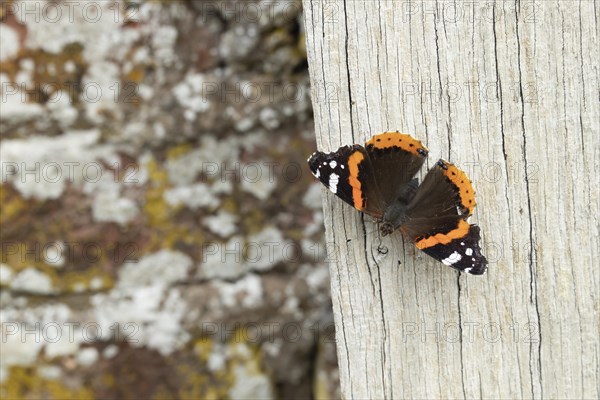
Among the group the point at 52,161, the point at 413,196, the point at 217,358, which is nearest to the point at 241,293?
the point at 217,358

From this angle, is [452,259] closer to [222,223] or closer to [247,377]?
[222,223]

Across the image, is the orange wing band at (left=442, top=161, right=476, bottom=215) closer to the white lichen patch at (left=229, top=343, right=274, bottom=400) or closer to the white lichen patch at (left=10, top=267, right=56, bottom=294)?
the white lichen patch at (left=229, top=343, right=274, bottom=400)

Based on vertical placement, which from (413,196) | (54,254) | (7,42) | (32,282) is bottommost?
(32,282)

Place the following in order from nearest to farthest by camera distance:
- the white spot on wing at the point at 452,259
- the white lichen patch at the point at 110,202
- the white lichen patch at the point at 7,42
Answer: the white spot on wing at the point at 452,259 → the white lichen patch at the point at 7,42 → the white lichen patch at the point at 110,202

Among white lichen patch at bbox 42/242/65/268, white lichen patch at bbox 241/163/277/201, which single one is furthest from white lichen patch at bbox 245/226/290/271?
white lichen patch at bbox 42/242/65/268

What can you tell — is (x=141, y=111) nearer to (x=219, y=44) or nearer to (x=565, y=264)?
(x=219, y=44)

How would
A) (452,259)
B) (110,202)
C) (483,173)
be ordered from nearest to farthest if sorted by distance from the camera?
(452,259)
(483,173)
(110,202)

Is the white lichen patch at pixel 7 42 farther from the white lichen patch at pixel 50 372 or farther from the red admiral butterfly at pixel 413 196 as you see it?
the red admiral butterfly at pixel 413 196

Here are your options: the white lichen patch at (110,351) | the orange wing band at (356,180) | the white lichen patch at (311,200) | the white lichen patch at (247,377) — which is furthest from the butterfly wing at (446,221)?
the white lichen patch at (110,351)
